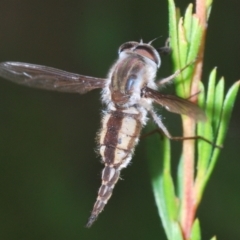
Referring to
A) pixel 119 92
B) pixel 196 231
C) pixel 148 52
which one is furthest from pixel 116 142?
pixel 196 231

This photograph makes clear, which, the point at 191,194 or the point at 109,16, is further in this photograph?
the point at 109,16

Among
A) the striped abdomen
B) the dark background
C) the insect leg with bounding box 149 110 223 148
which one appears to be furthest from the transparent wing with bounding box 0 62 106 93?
the dark background

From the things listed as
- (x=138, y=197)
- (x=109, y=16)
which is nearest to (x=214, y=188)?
(x=138, y=197)

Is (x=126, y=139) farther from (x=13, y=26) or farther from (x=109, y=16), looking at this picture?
(x=13, y=26)

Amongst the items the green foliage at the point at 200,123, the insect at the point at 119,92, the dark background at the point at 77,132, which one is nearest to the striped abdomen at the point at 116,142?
the insect at the point at 119,92

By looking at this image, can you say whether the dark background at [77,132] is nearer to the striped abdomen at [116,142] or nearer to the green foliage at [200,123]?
the striped abdomen at [116,142]

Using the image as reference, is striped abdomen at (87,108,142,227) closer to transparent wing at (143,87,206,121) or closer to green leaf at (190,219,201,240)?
transparent wing at (143,87,206,121)

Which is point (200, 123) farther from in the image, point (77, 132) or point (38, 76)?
point (77, 132)
